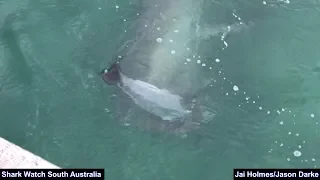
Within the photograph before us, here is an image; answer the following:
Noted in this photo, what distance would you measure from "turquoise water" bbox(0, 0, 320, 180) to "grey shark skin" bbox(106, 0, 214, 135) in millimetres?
321

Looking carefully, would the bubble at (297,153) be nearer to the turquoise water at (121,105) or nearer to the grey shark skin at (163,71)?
the turquoise water at (121,105)

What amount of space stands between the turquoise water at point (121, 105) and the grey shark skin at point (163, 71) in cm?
32

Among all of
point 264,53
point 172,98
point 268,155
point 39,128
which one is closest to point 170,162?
point 172,98

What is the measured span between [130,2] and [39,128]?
5.92 meters

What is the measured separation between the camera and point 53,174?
12.7 meters

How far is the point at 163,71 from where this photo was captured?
619 inches

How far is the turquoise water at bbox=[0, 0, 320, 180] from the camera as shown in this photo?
571 inches

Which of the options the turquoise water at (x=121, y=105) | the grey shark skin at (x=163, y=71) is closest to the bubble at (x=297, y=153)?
the turquoise water at (x=121, y=105)

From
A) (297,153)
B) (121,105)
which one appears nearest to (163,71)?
(121,105)

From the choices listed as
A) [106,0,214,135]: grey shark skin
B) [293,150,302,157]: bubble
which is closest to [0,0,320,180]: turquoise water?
[293,150,302,157]: bubble

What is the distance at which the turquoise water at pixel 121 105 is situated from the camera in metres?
14.5

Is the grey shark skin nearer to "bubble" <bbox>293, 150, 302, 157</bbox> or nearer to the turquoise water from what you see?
the turquoise water

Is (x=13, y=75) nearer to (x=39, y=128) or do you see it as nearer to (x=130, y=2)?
(x=39, y=128)

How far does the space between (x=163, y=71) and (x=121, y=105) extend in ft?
6.07
